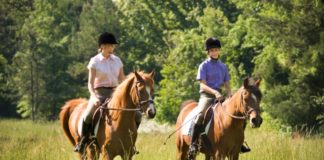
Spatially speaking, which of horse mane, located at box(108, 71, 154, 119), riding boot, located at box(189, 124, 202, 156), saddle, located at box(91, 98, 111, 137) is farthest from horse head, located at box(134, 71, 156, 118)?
riding boot, located at box(189, 124, 202, 156)

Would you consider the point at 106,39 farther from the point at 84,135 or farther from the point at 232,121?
the point at 232,121

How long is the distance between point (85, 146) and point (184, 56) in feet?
125

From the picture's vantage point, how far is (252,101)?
424 inches

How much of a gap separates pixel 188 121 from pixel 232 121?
56.1 inches

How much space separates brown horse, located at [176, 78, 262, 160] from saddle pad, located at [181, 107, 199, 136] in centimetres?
48

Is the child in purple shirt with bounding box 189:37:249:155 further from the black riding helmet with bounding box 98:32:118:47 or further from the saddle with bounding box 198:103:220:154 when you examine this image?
the black riding helmet with bounding box 98:32:118:47

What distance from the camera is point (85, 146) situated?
40.6 feet

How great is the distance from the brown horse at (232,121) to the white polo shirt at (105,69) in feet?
6.19

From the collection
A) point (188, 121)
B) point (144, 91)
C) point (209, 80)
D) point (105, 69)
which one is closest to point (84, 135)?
point (105, 69)

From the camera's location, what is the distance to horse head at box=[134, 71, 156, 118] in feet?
34.8

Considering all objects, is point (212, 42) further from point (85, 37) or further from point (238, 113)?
point (85, 37)

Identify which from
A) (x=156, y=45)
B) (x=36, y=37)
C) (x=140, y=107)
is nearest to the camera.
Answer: (x=140, y=107)

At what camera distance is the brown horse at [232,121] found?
1078 centimetres

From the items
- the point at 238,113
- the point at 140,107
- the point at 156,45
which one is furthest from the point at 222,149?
the point at 156,45
